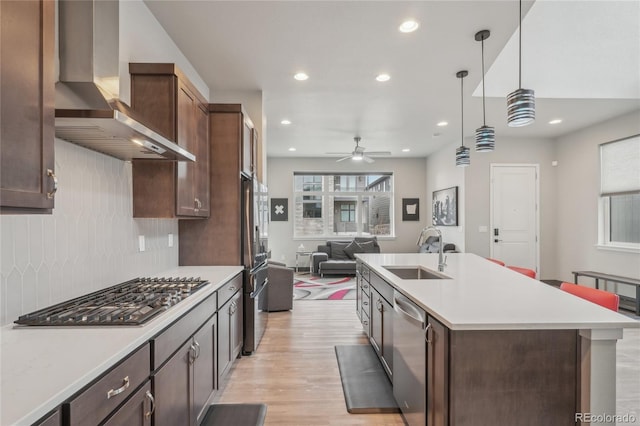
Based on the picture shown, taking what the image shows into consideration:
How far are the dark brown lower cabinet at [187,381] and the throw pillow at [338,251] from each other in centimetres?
548

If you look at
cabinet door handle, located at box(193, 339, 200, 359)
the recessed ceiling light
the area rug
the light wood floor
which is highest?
the recessed ceiling light

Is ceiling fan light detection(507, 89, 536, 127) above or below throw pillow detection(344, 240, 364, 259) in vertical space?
above

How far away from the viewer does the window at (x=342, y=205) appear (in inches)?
329

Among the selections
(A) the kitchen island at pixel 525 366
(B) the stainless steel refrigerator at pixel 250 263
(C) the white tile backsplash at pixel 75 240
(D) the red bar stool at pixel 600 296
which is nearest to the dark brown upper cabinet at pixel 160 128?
(C) the white tile backsplash at pixel 75 240

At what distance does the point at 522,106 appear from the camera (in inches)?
84.2

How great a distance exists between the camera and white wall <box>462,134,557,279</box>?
20.1 feet

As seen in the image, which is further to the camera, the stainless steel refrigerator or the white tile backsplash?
the stainless steel refrigerator

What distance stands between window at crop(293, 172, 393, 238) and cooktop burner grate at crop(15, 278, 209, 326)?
20.7 ft

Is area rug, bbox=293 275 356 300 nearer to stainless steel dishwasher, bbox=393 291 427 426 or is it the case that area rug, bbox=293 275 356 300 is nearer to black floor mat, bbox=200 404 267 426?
black floor mat, bbox=200 404 267 426

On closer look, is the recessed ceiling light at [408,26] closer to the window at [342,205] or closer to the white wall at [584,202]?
the white wall at [584,202]

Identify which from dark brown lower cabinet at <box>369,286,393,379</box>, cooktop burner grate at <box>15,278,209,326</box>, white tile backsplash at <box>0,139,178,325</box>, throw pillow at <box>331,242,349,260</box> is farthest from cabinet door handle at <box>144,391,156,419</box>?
throw pillow at <box>331,242,349,260</box>

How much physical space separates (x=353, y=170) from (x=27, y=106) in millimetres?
7518

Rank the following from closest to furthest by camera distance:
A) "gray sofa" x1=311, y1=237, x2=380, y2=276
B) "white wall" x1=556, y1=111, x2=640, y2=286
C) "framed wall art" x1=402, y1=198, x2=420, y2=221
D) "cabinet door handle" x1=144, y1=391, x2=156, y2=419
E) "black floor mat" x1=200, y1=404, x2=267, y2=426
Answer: "cabinet door handle" x1=144, y1=391, x2=156, y2=419 < "black floor mat" x1=200, y1=404, x2=267, y2=426 < "white wall" x1=556, y1=111, x2=640, y2=286 < "gray sofa" x1=311, y1=237, x2=380, y2=276 < "framed wall art" x1=402, y1=198, x2=420, y2=221

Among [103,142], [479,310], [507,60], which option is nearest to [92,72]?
[103,142]
